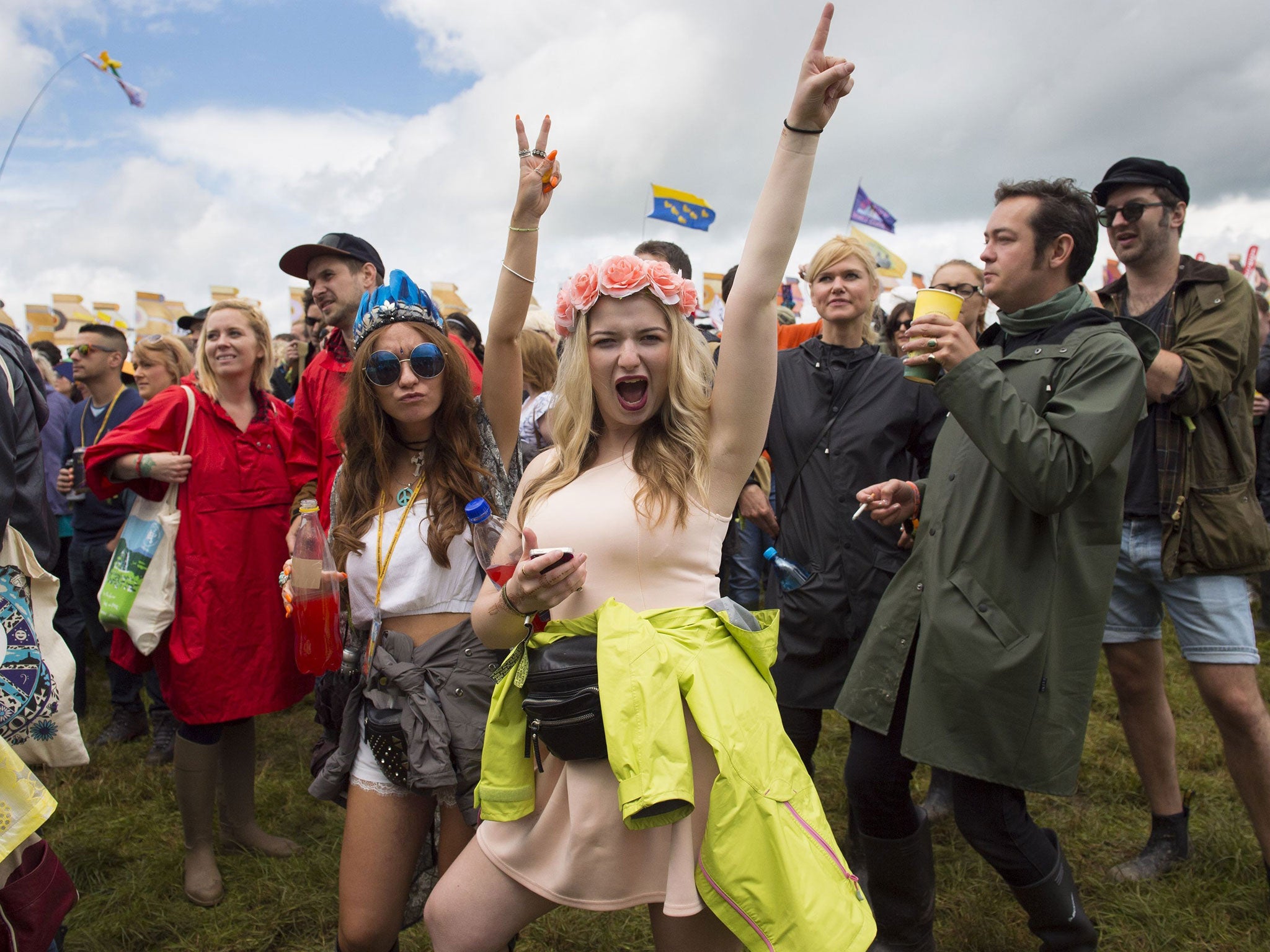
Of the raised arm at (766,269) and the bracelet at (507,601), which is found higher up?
the raised arm at (766,269)

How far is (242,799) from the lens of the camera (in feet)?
12.8

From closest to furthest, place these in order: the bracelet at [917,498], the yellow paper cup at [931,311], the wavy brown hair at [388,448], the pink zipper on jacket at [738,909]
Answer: the pink zipper on jacket at [738,909]
the yellow paper cup at [931,311]
the wavy brown hair at [388,448]
the bracelet at [917,498]

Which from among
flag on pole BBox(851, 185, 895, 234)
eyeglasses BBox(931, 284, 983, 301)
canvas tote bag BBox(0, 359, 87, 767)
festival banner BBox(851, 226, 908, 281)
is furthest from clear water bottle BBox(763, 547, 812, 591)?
flag on pole BBox(851, 185, 895, 234)

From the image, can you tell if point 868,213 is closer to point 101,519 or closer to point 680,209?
point 680,209

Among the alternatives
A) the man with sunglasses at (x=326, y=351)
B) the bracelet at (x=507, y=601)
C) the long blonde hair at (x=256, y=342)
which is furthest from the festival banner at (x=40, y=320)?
the bracelet at (x=507, y=601)

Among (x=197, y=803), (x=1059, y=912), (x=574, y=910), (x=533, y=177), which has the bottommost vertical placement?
(x=574, y=910)

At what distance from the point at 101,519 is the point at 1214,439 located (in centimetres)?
589

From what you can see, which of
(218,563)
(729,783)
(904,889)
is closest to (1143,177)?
(904,889)

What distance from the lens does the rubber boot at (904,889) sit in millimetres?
2705

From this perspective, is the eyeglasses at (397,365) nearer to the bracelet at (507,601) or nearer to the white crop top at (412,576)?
the white crop top at (412,576)

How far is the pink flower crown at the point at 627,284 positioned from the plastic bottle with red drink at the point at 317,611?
110 centimetres

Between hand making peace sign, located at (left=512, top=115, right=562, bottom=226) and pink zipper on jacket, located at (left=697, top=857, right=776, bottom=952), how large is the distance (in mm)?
1780

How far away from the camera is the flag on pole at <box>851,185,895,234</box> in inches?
494

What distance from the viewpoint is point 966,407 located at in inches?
89.4
